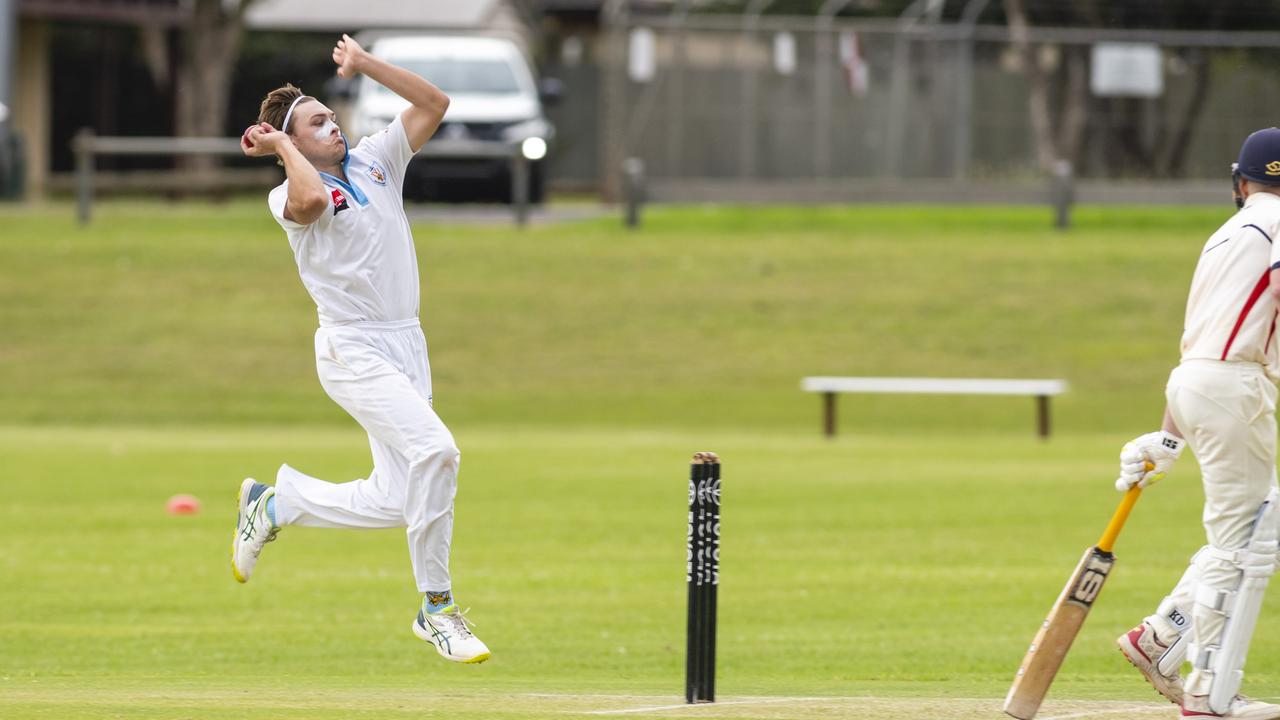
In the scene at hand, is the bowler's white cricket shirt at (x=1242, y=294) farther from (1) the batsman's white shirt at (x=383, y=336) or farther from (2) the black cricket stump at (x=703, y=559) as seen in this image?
(1) the batsman's white shirt at (x=383, y=336)

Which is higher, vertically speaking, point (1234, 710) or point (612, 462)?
point (1234, 710)

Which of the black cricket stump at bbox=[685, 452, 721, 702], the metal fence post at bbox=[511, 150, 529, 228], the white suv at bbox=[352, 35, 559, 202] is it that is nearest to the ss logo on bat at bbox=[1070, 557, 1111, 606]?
the black cricket stump at bbox=[685, 452, 721, 702]

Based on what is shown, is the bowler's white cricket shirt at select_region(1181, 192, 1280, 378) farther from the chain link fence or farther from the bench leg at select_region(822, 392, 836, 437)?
the chain link fence

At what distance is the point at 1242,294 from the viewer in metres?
6.84

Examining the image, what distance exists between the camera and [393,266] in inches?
305

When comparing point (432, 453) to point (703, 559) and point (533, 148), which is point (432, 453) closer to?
point (703, 559)

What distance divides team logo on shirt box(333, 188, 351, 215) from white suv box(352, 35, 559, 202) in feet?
61.3

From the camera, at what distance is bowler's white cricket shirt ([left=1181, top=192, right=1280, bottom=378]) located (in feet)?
22.4

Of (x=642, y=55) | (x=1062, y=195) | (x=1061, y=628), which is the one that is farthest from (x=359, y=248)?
(x=642, y=55)

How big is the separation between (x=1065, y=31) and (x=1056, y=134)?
1.57m

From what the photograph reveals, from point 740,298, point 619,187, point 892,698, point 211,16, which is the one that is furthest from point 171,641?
point 211,16

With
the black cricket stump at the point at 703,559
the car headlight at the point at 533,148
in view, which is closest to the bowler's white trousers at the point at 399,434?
the black cricket stump at the point at 703,559

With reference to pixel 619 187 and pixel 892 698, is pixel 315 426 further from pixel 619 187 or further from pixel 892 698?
pixel 892 698

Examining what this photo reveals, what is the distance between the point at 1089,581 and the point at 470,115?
21247mm
